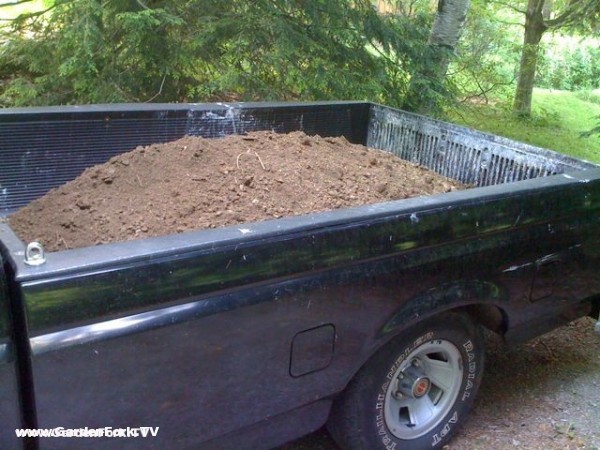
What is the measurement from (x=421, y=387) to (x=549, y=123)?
1068 centimetres

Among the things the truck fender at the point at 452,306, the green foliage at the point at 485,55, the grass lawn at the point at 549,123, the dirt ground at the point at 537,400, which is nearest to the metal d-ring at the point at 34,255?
the truck fender at the point at 452,306

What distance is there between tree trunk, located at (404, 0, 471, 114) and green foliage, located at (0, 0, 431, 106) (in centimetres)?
46

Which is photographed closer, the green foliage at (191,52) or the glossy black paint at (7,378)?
the glossy black paint at (7,378)

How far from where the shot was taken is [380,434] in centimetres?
259

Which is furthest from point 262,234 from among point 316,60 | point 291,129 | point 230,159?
point 316,60

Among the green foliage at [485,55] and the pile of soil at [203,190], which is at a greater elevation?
the green foliage at [485,55]

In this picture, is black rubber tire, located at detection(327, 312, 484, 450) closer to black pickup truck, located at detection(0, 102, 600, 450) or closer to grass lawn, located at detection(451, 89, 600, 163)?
black pickup truck, located at detection(0, 102, 600, 450)

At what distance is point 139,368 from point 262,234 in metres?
0.55

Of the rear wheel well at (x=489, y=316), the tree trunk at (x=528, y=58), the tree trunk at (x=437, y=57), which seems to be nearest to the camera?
the rear wheel well at (x=489, y=316)

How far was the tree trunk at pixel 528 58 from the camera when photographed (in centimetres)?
1151

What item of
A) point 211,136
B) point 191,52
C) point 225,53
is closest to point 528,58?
point 225,53

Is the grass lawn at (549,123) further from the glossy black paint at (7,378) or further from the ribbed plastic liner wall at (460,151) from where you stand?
the glossy black paint at (7,378)

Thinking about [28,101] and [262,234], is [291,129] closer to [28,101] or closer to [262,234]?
[262,234]

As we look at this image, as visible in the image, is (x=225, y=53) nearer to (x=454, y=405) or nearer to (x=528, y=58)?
(x=454, y=405)
